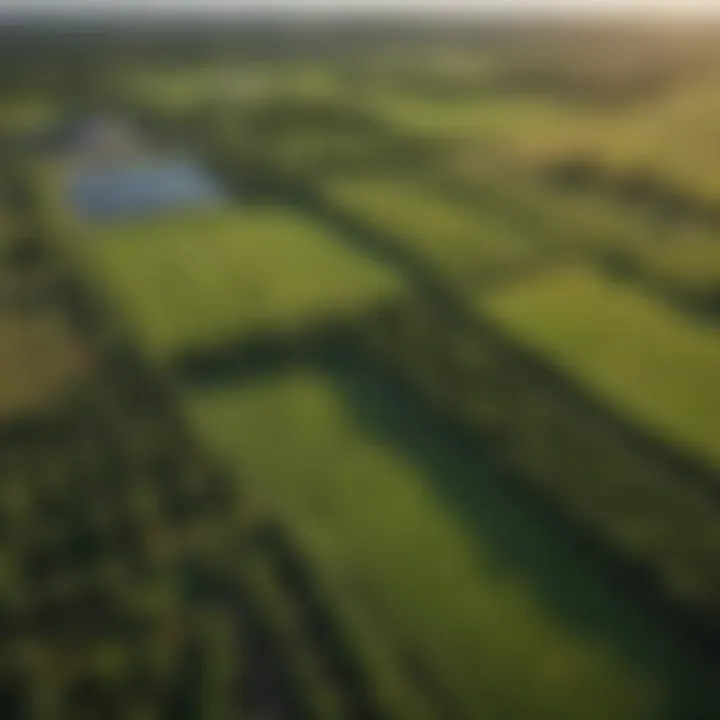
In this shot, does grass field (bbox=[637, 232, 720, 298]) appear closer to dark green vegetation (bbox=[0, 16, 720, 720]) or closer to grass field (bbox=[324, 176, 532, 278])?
dark green vegetation (bbox=[0, 16, 720, 720])

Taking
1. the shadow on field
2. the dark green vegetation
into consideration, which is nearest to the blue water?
the dark green vegetation

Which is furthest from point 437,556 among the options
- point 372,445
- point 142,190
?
point 142,190

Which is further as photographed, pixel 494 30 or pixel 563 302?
pixel 494 30

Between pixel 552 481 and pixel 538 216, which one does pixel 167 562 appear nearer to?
pixel 552 481

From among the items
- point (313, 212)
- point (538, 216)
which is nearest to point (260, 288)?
point (313, 212)

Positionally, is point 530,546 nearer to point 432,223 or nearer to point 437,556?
point 437,556

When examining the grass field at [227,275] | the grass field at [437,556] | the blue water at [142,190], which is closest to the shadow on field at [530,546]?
the grass field at [437,556]

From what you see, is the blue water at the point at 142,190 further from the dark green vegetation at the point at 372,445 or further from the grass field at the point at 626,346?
the grass field at the point at 626,346
